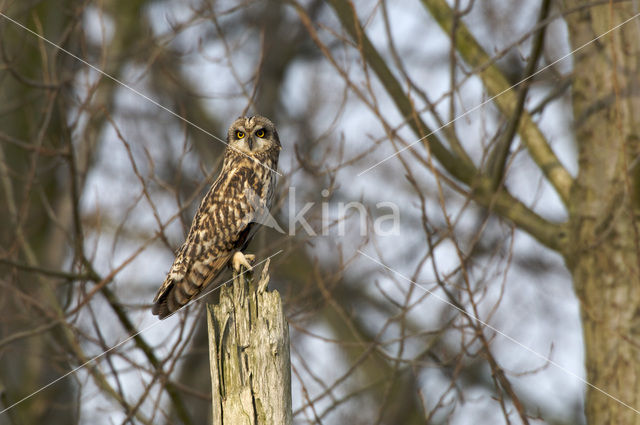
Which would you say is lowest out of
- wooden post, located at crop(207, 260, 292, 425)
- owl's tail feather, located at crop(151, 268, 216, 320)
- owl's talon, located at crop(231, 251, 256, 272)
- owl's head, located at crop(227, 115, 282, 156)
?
wooden post, located at crop(207, 260, 292, 425)

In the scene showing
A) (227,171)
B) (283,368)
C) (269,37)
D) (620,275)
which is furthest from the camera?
(269,37)

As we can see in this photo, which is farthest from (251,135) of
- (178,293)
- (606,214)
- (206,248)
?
(606,214)

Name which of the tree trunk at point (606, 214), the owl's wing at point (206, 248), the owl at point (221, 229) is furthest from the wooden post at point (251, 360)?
the tree trunk at point (606, 214)

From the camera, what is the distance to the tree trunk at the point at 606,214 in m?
5.08

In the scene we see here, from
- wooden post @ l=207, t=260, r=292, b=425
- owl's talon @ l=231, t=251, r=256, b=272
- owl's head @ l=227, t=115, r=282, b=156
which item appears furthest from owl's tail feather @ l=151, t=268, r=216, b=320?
owl's head @ l=227, t=115, r=282, b=156

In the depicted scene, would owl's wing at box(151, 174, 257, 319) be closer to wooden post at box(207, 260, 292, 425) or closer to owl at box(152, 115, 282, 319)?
owl at box(152, 115, 282, 319)

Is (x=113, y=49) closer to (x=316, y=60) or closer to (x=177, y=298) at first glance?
(x=316, y=60)

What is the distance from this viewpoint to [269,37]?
33.8 ft

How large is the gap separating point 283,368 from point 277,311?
229mm

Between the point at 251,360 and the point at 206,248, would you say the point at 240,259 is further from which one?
the point at 251,360

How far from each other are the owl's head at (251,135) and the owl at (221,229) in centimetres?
4

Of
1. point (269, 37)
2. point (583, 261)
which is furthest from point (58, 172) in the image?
point (583, 261)

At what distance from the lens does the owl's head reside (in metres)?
5.09

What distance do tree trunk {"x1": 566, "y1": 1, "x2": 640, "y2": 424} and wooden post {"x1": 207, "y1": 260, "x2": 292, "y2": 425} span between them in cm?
282
